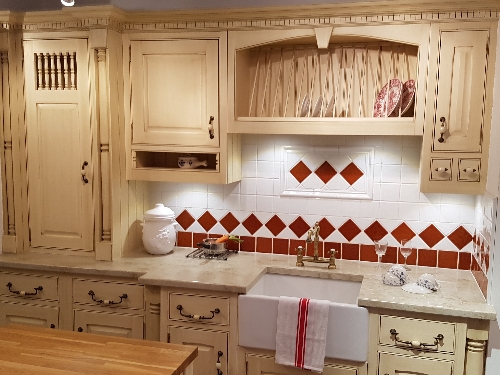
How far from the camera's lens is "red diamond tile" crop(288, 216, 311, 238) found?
3.13 metres

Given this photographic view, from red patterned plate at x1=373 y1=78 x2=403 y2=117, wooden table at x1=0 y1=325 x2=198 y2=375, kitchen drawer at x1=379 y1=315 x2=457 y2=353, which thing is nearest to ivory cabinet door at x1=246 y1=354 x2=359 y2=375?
kitchen drawer at x1=379 y1=315 x2=457 y2=353

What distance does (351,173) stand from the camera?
119 inches

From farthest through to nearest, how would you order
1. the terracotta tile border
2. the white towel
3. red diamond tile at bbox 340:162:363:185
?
red diamond tile at bbox 340:162:363:185
the terracotta tile border
the white towel

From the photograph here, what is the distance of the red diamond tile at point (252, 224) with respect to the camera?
3.22 m

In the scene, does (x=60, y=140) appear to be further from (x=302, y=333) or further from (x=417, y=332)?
(x=417, y=332)

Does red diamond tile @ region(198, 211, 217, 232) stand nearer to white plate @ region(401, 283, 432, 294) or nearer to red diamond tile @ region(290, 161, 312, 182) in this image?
red diamond tile @ region(290, 161, 312, 182)

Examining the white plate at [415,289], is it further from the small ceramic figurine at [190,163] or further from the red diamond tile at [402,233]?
the small ceramic figurine at [190,163]

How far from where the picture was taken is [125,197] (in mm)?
3072

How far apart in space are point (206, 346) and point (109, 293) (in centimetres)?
64

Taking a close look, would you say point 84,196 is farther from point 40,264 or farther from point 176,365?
point 176,365

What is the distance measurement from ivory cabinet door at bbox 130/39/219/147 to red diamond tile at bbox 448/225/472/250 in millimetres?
1458

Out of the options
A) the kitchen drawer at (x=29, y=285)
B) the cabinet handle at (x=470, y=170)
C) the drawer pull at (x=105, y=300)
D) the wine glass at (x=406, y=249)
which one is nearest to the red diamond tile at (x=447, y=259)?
the wine glass at (x=406, y=249)

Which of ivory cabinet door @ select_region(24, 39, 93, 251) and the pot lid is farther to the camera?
the pot lid

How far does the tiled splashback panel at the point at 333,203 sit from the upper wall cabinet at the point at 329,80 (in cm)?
21
